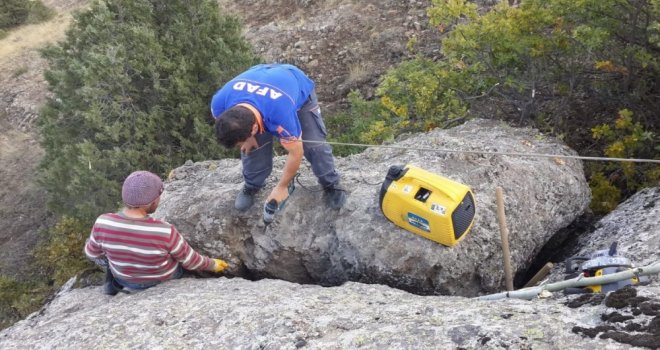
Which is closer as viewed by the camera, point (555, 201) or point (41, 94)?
point (555, 201)

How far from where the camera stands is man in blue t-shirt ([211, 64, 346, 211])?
352cm

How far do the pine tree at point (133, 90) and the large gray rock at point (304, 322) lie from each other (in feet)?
15.5

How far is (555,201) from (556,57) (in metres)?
1.91

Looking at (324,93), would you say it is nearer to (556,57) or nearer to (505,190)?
(556,57)

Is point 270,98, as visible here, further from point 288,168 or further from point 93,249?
point 93,249

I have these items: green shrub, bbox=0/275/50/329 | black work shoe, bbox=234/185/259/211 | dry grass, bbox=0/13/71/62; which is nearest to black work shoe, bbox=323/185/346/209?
black work shoe, bbox=234/185/259/211

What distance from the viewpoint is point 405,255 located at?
4.00 metres

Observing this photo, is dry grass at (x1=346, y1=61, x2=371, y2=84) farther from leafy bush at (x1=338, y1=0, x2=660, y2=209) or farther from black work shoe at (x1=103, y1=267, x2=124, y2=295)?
black work shoe at (x1=103, y1=267, x2=124, y2=295)

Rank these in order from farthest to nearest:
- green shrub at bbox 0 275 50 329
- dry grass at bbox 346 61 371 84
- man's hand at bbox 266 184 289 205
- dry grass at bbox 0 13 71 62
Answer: dry grass at bbox 0 13 71 62
dry grass at bbox 346 61 371 84
green shrub at bbox 0 275 50 329
man's hand at bbox 266 184 289 205

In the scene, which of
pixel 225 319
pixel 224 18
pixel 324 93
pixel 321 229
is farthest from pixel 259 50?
pixel 225 319

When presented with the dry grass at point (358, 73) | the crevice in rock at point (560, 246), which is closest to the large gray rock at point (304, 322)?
the crevice in rock at point (560, 246)

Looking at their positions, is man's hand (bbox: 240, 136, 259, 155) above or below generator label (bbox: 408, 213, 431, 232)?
above

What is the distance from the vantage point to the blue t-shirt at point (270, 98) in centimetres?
372

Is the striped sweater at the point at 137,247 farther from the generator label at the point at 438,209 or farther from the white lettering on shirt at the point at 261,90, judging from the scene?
the generator label at the point at 438,209
